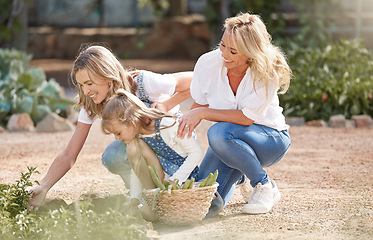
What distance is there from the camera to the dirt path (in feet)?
8.56

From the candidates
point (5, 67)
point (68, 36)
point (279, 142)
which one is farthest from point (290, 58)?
point (68, 36)

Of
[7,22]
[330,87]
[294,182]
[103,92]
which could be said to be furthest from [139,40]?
[103,92]

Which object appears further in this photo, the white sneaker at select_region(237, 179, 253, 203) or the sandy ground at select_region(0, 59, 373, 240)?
the white sneaker at select_region(237, 179, 253, 203)

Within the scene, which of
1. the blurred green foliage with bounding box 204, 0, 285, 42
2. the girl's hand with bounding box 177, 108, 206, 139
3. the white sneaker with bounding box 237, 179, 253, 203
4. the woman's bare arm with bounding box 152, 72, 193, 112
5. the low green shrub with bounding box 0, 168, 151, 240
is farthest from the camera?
the blurred green foliage with bounding box 204, 0, 285, 42

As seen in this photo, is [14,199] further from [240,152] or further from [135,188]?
[240,152]

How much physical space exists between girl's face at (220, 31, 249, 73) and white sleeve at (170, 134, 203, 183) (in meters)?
0.40

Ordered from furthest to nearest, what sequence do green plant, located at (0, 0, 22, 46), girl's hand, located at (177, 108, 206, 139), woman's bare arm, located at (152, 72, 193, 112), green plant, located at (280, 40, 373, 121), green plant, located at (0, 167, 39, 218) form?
green plant, located at (0, 0, 22, 46) < green plant, located at (280, 40, 373, 121) < woman's bare arm, located at (152, 72, 193, 112) < girl's hand, located at (177, 108, 206, 139) < green plant, located at (0, 167, 39, 218)

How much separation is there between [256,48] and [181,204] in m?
0.79

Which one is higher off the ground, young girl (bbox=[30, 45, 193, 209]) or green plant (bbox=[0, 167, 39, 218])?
young girl (bbox=[30, 45, 193, 209])

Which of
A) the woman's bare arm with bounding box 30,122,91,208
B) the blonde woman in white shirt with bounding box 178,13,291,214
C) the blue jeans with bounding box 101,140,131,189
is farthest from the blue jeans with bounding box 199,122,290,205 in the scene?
the woman's bare arm with bounding box 30,122,91,208

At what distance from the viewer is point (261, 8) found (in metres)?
9.18

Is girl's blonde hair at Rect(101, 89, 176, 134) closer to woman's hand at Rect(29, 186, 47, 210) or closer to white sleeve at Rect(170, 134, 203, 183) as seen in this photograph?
white sleeve at Rect(170, 134, 203, 183)

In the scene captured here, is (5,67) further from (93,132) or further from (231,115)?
(231,115)

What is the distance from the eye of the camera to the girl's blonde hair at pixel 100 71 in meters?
2.75
